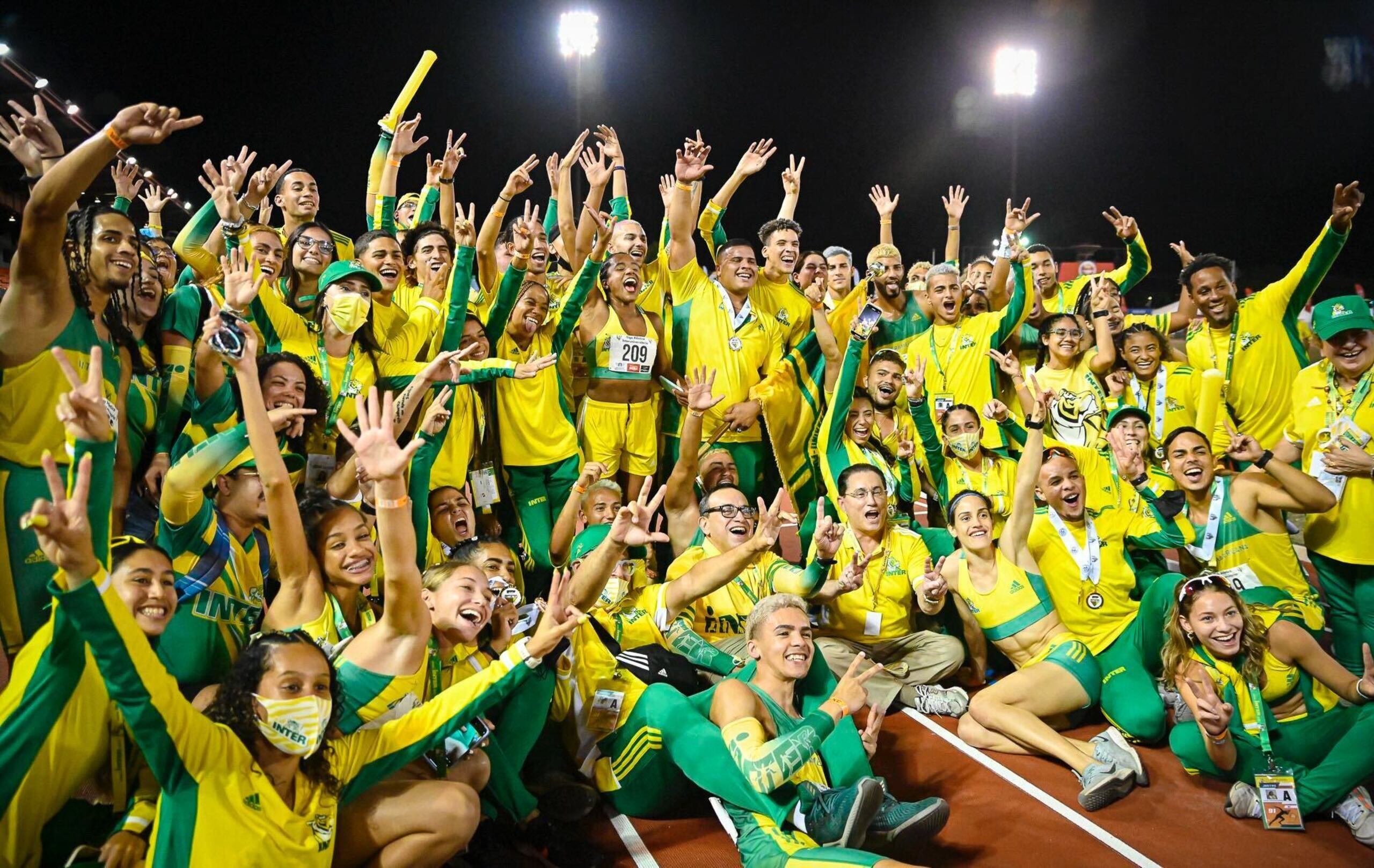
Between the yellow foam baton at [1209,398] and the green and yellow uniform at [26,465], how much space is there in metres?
7.19

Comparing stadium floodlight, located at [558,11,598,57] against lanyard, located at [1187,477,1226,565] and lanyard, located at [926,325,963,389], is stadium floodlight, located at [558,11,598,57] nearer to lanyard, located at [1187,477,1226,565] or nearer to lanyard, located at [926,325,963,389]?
lanyard, located at [926,325,963,389]

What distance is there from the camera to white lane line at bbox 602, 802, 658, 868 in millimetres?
4223

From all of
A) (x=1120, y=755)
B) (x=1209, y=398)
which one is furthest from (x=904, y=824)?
(x=1209, y=398)

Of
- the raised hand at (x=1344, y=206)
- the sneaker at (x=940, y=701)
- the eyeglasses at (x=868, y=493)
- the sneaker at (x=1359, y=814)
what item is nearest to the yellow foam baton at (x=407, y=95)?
the eyeglasses at (x=868, y=493)

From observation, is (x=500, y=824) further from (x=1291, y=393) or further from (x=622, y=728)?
(x=1291, y=393)

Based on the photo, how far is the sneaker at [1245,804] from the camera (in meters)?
4.62

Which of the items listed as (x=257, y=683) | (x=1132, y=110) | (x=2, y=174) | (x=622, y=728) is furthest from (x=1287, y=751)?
(x=1132, y=110)

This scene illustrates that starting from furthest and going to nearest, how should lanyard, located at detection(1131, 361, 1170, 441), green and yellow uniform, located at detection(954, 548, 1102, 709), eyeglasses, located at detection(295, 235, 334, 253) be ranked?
lanyard, located at detection(1131, 361, 1170, 441) < eyeglasses, located at detection(295, 235, 334, 253) < green and yellow uniform, located at detection(954, 548, 1102, 709)

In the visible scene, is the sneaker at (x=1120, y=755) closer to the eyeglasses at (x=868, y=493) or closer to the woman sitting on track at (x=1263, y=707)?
the woman sitting on track at (x=1263, y=707)

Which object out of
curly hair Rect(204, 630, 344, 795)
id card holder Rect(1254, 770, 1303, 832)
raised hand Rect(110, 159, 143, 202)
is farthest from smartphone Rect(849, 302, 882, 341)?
raised hand Rect(110, 159, 143, 202)

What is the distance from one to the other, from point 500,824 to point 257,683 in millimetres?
1656

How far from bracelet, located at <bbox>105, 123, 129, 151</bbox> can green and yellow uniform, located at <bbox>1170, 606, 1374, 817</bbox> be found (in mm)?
5316

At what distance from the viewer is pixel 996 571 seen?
19.1 feet

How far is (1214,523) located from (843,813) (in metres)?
3.38
